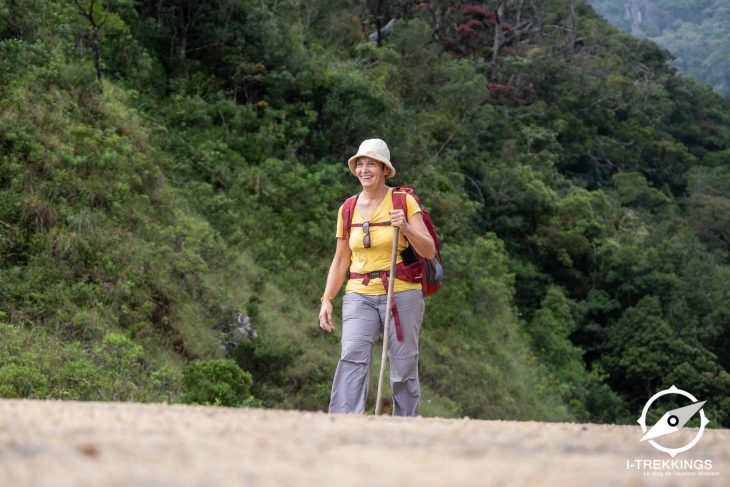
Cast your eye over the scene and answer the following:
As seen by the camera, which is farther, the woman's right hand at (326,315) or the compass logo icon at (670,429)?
the woman's right hand at (326,315)

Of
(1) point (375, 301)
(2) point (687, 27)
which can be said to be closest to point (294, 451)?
(1) point (375, 301)

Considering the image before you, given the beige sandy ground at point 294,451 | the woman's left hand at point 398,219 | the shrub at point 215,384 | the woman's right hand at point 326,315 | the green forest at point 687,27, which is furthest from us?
the green forest at point 687,27

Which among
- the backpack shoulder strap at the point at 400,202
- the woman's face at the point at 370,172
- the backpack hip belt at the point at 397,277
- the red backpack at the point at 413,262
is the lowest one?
the backpack hip belt at the point at 397,277

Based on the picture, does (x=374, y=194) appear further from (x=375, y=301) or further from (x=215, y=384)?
(x=215, y=384)

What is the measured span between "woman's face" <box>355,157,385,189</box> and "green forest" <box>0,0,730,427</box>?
2.96m

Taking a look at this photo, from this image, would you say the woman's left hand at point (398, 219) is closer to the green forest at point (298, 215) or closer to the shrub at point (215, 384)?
the green forest at point (298, 215)

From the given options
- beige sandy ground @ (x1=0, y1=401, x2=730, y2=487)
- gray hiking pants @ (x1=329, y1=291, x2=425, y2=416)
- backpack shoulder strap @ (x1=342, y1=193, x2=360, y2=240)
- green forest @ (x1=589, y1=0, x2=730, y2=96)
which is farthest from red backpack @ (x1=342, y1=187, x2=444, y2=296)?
green forest @ (x1=589, y1=0, x2=730, y2=96)

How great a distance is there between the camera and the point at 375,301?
22.0ft

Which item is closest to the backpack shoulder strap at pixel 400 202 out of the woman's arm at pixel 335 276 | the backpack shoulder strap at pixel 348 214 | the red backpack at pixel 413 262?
the red backpack at pixel 413 262

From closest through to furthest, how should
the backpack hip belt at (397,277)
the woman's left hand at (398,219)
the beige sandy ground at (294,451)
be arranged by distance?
1. the beige sandy ground at (294,451)
2. the woman's left hand at (398,219)
3. the backpack hip belt at (397,277)

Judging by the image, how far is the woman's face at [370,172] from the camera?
675 centimetres

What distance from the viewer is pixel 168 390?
977cm

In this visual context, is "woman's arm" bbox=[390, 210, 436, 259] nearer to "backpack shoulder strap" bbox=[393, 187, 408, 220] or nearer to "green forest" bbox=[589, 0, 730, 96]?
"backpack shoulder strap" bbox=[393, 187, 408, 220]

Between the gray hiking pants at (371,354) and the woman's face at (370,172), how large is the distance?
0.67 metres
